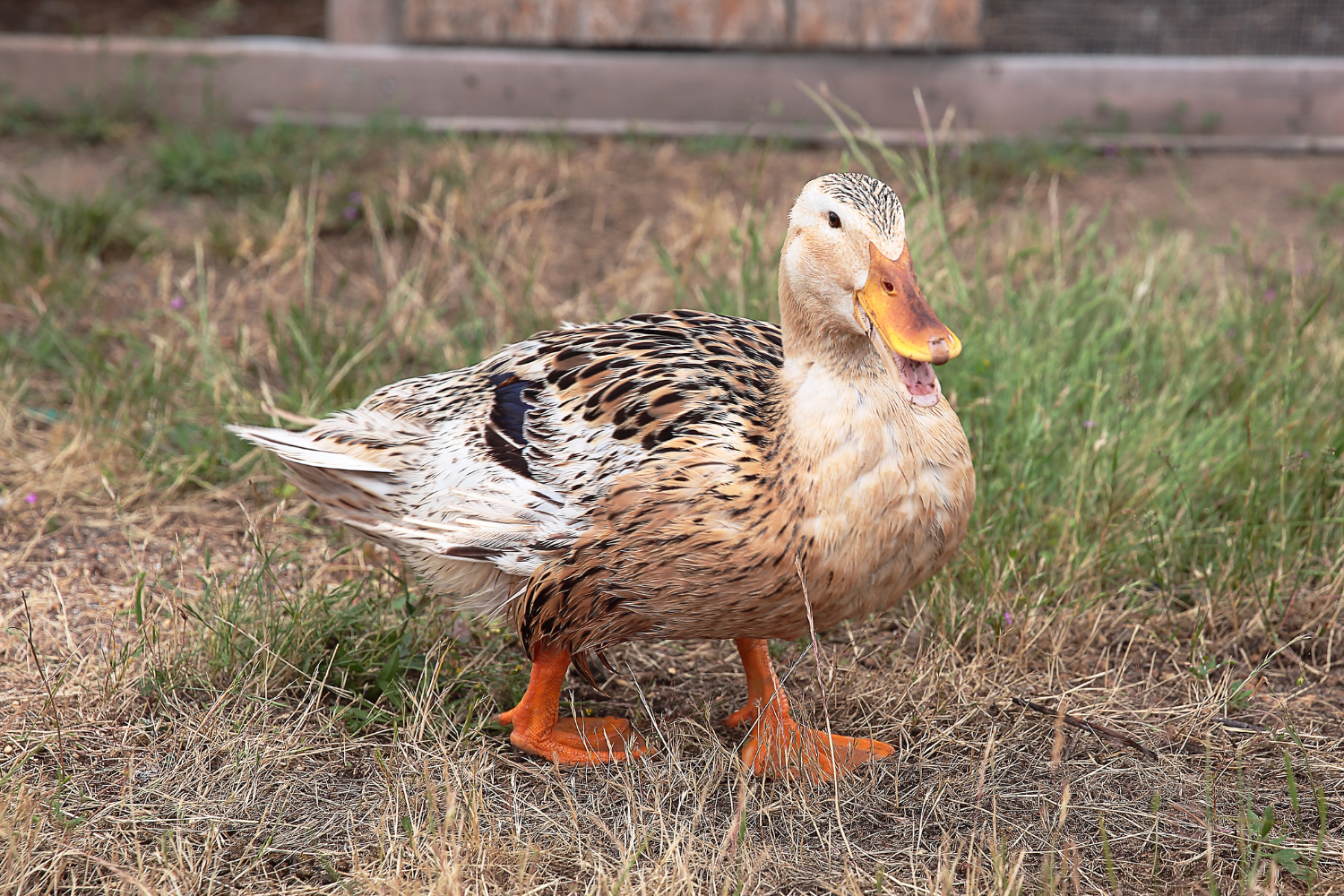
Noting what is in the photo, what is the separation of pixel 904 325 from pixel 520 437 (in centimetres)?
89

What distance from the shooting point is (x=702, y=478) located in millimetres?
2332

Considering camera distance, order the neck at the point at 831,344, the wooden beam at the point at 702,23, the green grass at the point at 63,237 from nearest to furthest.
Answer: the neck at the point at 831,344
the green grass at the point at 63,237
the wooden beam at the point at 702,23

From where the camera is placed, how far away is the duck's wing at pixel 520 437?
246cm

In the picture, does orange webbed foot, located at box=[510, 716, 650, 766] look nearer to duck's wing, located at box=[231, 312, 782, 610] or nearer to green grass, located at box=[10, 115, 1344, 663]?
duck's wing, located at box=[231, 312, 782, 610]

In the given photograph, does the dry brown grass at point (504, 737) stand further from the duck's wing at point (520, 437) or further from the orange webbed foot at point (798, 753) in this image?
the duck's wing at point (520, 437)

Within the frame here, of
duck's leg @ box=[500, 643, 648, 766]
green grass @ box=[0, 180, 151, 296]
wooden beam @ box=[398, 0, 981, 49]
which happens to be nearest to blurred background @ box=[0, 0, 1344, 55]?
wooden beam @ box=[398, 0, 981, 49]

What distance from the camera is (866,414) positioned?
2.33 metres

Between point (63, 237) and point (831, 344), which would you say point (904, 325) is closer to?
point (831, 344)

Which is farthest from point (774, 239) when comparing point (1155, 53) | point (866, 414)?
point (1155, 53)

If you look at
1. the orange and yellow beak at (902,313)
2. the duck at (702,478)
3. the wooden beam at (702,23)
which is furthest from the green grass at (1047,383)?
→ the wooden beam at (702,23)

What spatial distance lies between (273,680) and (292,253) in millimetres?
2472

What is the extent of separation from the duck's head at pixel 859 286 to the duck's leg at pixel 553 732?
90 cm

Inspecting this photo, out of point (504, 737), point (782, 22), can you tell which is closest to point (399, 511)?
point (504, 737)

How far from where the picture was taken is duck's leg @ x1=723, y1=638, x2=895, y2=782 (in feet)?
8.50
